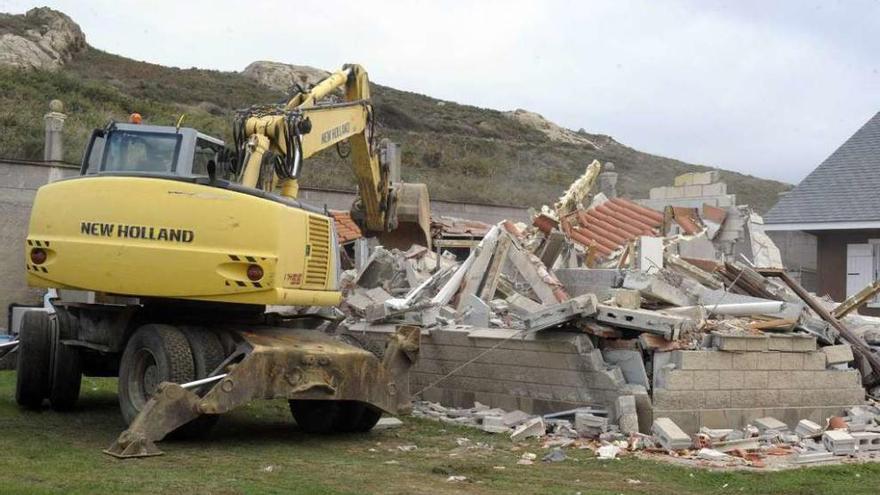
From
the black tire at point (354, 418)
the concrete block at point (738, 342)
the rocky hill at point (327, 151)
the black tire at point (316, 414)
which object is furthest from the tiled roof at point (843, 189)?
the black tire at point (316, 414)

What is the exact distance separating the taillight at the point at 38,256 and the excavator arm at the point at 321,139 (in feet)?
6.68

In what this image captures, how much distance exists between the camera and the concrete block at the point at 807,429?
39.0ft

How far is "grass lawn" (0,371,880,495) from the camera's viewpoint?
27.8 ft

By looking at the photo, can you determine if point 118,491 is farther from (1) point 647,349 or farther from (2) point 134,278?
(1) point 647,349

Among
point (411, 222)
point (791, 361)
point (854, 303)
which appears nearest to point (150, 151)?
point (791, 361)

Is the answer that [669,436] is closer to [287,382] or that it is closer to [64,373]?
[287,382]

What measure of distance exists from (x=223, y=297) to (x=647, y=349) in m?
4.50

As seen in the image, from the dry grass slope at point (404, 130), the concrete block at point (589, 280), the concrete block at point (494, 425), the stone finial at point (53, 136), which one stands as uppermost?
the dry grass slope at point (404, 130)

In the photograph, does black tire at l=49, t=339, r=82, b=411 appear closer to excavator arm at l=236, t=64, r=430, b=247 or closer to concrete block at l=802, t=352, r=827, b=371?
excavator arm at l=236, t=64, r=430, b=247

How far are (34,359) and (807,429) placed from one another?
27.6 ft

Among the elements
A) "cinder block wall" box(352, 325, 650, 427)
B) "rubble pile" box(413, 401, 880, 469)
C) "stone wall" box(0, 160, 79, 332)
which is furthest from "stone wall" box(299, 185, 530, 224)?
"rubble pile" box(413, 401, 880, 469)

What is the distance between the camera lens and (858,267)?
71.8 ft

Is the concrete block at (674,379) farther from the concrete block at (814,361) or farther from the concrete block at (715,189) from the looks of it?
the concrete block at (715,189)

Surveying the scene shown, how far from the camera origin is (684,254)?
16484 millimetres
